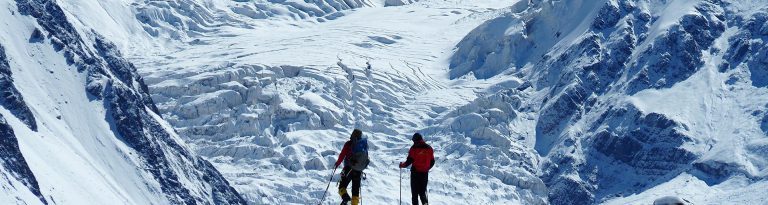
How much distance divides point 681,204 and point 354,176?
2120cm

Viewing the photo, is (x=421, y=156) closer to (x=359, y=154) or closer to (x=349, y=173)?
(x=359, y=154)

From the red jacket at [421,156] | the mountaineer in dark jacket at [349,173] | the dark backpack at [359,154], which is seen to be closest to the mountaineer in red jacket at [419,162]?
the red jacket at [421,156]

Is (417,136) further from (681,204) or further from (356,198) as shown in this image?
(681,204)

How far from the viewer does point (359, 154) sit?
58.4m

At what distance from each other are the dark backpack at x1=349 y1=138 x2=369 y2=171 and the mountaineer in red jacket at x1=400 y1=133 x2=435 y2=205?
1.32 meters

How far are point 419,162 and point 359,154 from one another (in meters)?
1.85

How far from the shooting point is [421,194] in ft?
193

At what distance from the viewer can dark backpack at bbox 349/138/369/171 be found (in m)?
58.4

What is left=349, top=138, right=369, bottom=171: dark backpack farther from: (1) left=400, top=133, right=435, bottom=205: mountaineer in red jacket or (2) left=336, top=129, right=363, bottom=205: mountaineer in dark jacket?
(1) left=400, top=133, right=435, bottom=205: mountaineer in red jacket

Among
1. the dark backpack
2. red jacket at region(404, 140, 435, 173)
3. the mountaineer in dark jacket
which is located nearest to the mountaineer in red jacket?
red jacket at region(404, 140, 435, 173)

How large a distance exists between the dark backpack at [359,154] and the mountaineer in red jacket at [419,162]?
1322mm

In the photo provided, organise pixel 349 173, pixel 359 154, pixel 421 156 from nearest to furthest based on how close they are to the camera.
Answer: pixel 421 156
pixel 359 154
pixel 349 173

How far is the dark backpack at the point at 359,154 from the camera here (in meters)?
58.4

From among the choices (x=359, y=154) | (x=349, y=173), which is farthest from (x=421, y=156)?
(x=349, y=173)
